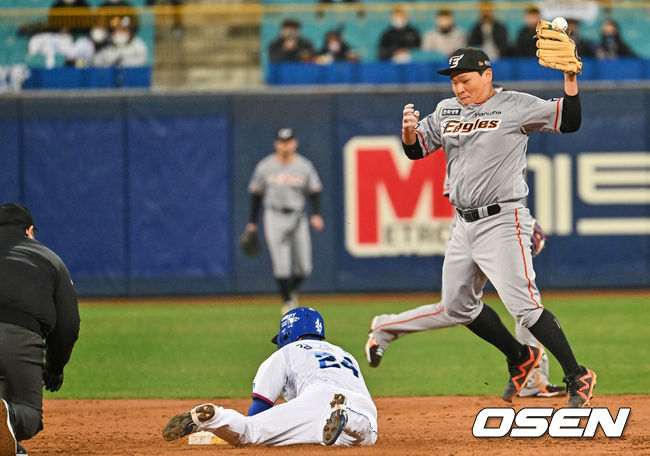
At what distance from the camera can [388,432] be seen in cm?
636

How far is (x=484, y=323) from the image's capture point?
22.3 ft

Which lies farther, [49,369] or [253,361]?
[253,361]

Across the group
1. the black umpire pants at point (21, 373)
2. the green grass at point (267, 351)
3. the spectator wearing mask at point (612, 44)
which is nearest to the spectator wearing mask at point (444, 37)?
the spectator wearing mask at point (612, 44)

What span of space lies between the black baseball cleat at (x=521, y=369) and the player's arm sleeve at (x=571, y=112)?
150cm

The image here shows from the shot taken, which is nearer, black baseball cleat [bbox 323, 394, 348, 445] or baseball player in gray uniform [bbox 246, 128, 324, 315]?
black baseball cleat [bbox 323, 394, 348, 445]

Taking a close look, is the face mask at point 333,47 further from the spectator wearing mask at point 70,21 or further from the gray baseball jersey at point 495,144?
the gray baseball jersey at point 495,144

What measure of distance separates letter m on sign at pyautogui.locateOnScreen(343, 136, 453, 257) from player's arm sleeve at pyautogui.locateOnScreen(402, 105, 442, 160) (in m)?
8.86

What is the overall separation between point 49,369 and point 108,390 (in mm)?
2732

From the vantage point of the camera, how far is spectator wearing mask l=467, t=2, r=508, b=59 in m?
16.4

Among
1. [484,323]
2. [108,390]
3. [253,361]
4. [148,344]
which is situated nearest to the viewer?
[484,323]

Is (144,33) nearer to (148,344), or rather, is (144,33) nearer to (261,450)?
(148,344)

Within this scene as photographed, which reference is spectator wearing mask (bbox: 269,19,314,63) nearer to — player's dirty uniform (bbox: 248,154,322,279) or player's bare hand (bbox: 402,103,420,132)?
player's dirty uniform (bbox: 248,154,322,279)

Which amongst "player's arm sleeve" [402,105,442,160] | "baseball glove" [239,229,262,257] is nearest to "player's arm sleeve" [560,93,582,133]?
"player's arm sleeve" [402,105,442,160]

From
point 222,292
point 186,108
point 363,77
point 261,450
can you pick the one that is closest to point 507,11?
point 363,77
